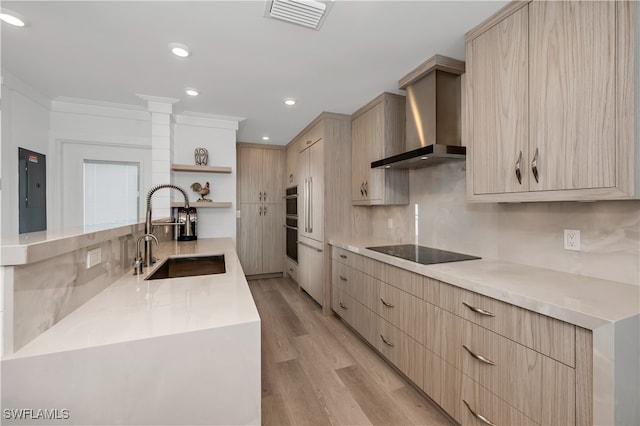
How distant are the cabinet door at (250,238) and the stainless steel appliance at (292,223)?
49 cm

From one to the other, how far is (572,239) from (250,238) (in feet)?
13.2

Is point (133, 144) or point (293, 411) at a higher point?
point (133, 144)

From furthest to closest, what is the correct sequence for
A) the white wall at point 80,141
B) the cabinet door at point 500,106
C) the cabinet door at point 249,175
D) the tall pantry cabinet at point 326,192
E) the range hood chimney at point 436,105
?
the cabinet door at point 249,175, the tall pantry cabinet at point 326,192, the white wall at point 80,141, the range hood chimney at point 436,105, the cabinet door at point 500,106

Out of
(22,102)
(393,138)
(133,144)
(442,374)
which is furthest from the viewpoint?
(133,144)

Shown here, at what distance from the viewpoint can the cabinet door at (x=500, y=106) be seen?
1.44 meters

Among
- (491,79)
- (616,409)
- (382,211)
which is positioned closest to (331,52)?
(491,79)

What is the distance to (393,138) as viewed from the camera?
273 cm

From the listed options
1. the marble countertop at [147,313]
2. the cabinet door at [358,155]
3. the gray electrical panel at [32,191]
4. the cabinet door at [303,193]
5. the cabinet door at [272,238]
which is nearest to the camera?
the marble countertop at [147,313]

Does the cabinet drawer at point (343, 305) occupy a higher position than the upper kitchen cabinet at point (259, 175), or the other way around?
the upper kitchen cabinet at point (259, 175)

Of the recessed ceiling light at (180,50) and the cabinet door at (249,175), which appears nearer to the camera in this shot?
the recessed ceiling light at (180,50)

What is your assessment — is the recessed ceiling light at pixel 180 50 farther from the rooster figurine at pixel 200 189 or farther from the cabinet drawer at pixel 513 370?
the cabinet drawer at pixel 513 370

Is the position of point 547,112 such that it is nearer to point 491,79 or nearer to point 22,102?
point 491,79

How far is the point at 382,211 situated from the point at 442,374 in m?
1.87

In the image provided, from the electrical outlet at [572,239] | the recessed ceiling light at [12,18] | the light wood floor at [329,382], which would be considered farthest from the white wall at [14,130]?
the electrical outlet at [572,239]
